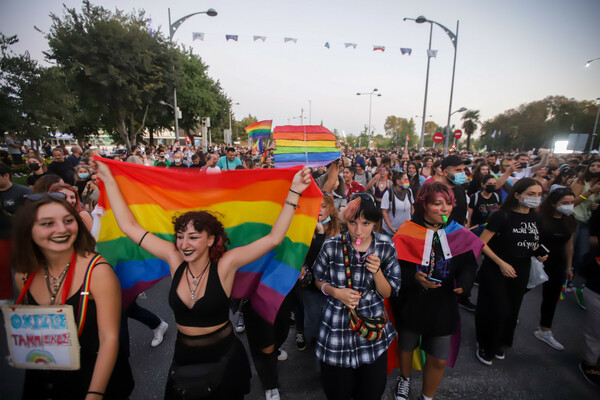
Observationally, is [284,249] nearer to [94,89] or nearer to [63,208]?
[63,208]

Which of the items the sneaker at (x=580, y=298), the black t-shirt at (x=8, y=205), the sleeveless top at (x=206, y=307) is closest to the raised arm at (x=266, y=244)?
the sleeveless top at (x=206, y=307)

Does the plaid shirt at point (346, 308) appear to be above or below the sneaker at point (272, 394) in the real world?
above

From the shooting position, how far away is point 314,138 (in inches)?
144

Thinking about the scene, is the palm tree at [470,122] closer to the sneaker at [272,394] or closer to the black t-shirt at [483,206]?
the black t-shirt at [483,206]

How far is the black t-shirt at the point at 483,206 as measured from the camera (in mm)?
4992

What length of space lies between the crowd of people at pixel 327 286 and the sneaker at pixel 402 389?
0.01 m

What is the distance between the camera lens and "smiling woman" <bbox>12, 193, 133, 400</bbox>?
1.77 metres

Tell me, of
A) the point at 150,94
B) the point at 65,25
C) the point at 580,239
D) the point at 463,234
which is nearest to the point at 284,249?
the point at 463,234

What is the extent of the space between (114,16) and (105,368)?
90.9 feet

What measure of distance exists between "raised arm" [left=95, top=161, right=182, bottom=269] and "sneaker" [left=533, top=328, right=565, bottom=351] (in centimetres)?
457

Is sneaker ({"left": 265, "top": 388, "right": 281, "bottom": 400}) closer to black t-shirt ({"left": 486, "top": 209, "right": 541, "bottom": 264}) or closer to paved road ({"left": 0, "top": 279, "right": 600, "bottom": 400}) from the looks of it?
paved road ({"left": 0, "top": 279, "right": 600, "bottom": 400})

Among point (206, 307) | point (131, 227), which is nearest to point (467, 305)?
point (206, 307)

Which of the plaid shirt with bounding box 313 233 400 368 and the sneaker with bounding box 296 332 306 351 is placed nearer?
the plaid shirt with bounding box 313 233 400 368

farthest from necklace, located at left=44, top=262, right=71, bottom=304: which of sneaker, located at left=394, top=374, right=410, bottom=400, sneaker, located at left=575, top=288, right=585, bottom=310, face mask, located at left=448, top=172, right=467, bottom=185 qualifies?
sneaker, located at left=575, top=288, right=585, bottom=310
